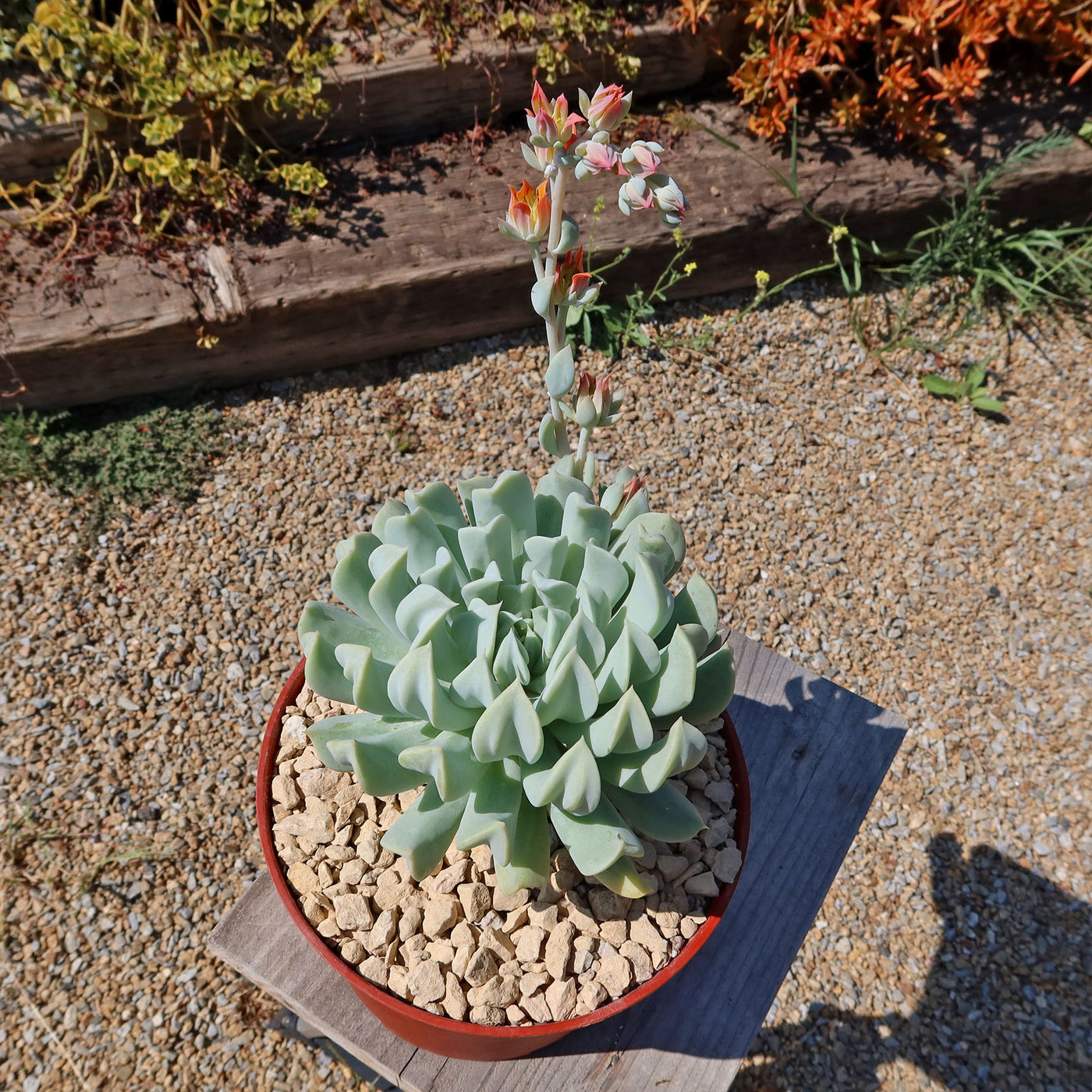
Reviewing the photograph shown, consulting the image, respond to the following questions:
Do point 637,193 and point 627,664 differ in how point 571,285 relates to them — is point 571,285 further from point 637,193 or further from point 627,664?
point 627,664

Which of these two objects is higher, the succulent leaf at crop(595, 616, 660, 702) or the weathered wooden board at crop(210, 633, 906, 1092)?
the succulent leaf at crop(595, 616, 660, 702)

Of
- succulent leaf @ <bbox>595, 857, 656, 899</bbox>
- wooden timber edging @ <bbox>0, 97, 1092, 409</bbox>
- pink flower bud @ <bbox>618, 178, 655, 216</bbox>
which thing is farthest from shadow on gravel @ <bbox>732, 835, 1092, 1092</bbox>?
wooden timber edging @ <bbox>0, 97, 1092, 409</bbox>

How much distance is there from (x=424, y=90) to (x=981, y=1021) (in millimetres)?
3228

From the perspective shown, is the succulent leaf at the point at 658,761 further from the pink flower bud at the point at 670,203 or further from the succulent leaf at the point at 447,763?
the pink flower bud at the point at 670,203

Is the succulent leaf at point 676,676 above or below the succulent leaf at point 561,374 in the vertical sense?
below

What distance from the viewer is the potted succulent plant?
3.12 ft

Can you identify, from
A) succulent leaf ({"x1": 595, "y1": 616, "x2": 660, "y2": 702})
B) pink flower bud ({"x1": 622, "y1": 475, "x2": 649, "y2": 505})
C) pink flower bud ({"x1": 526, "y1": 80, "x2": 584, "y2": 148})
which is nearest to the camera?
pink flower bud ({"x1": 526, "y1": 80, "x2": 584, "y2": 148})

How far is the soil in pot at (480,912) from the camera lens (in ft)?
3.67

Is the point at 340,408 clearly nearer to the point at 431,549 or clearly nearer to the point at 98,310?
the point at 98,310

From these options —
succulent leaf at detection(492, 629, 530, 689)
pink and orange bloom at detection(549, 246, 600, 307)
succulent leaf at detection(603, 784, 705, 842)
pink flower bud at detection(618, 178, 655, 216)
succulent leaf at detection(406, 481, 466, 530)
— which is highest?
pink flower bud at detection(618, 178, 655, 216)

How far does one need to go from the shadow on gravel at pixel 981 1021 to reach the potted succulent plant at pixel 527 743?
1.18m

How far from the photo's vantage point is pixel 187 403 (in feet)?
9.26

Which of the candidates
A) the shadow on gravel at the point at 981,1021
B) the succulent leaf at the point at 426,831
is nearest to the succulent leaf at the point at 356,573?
the succulent leaf at the point at 426,831

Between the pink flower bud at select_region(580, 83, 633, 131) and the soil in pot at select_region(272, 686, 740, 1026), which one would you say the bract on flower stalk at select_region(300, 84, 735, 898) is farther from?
the soil in pot at select_region(272, 686, 740, 1026)
